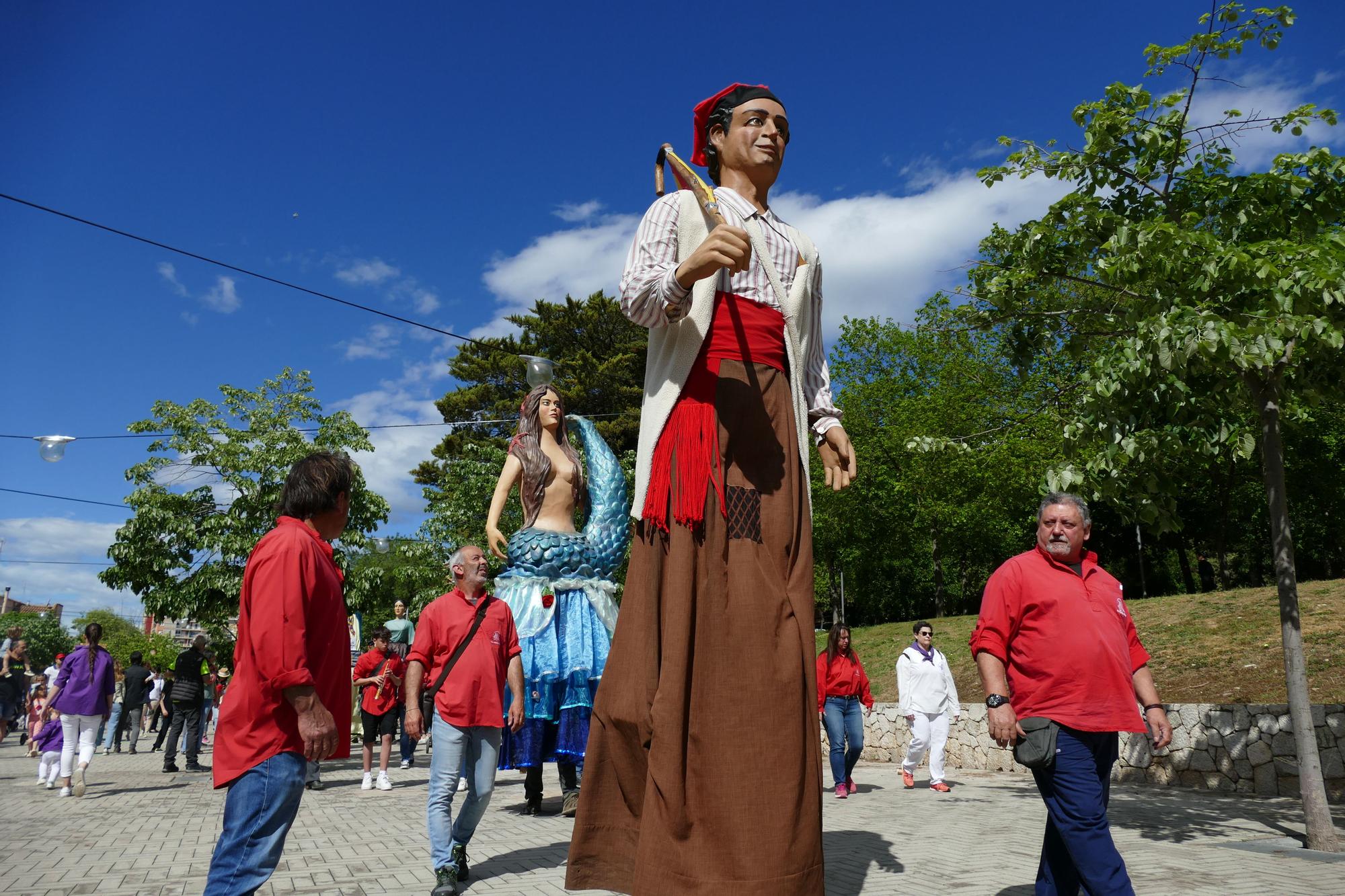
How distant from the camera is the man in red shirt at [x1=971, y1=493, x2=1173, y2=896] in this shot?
3971mm

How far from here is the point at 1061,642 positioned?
425 cm

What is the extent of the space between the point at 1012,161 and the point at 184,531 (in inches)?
572

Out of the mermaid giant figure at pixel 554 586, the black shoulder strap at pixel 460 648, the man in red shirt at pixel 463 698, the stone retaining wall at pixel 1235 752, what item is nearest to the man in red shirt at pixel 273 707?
the man in red shirt at pixel 463 698

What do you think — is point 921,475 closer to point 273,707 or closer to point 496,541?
point 496,541

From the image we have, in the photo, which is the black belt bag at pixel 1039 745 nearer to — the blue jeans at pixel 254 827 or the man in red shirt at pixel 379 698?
the blue jeans at pixel 254 827

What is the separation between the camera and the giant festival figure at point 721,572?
2965mm

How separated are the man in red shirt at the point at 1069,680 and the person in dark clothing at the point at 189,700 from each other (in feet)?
44.6

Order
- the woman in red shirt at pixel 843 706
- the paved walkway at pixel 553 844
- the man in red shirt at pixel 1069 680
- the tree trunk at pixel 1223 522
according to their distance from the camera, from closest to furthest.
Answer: the man in red shirt at pixel 1069 680 < the paved walkway at pixel 553 844 < the woman in red shirt at pixel 843 706 < the tree trunk at pixel 1223 522

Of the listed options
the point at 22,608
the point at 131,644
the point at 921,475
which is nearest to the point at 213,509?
the point at 921,475

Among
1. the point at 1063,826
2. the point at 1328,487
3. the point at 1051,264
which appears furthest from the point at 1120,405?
the point at 1328,487

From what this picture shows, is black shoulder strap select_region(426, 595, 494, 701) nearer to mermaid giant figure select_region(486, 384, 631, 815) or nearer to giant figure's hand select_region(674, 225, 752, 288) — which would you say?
mermaid giant figure select_region(486, 384, 631, 815)

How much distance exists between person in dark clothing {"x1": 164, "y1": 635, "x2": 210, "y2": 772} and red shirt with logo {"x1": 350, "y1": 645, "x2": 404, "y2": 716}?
3.79 metres

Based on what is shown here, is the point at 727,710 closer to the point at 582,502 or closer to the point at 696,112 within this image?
the point at 696,112

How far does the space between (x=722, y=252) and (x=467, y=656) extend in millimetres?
3979
